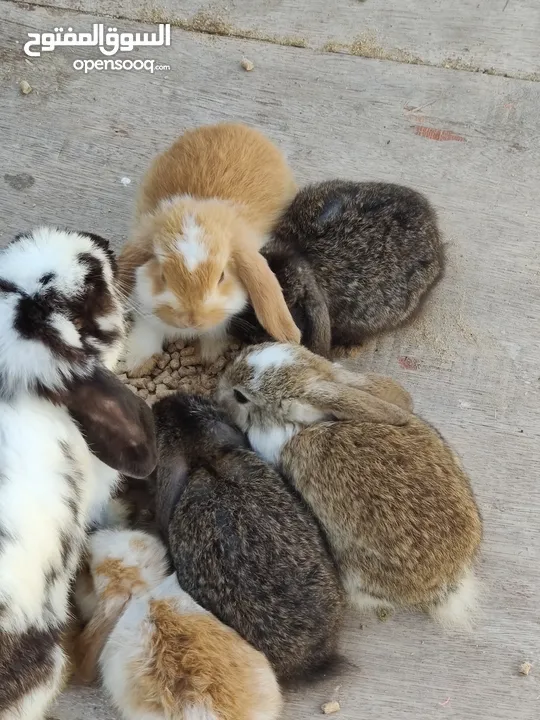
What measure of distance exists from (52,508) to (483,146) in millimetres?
2637

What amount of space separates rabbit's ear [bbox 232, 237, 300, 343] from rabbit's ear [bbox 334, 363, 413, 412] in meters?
0.25

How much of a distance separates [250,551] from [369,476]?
0.47 m

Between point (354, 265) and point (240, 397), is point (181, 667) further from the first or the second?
point (354, 265)

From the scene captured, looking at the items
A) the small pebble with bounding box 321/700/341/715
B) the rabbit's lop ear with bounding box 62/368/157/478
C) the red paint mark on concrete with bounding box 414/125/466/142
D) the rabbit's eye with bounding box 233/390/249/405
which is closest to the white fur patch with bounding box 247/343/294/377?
the rabbit's eye with bounding box 233/390/249/405

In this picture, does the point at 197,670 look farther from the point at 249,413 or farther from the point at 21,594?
the point at 249,413

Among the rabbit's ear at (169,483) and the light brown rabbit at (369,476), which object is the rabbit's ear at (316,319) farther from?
the rabbit's ear at (169,483)

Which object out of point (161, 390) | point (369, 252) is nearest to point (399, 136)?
point (369, 252)

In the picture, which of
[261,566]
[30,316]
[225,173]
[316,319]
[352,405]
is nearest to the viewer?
[30,316]

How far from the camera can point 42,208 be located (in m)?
3.16

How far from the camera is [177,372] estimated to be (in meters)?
2.98

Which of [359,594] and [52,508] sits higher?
[52,508]

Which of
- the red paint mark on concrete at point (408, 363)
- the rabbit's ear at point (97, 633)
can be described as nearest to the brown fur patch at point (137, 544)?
the rabbit's ear at point (97, 633)

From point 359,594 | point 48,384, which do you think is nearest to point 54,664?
point 48,384

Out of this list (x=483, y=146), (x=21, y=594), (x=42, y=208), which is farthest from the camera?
(x=483, y=146)
